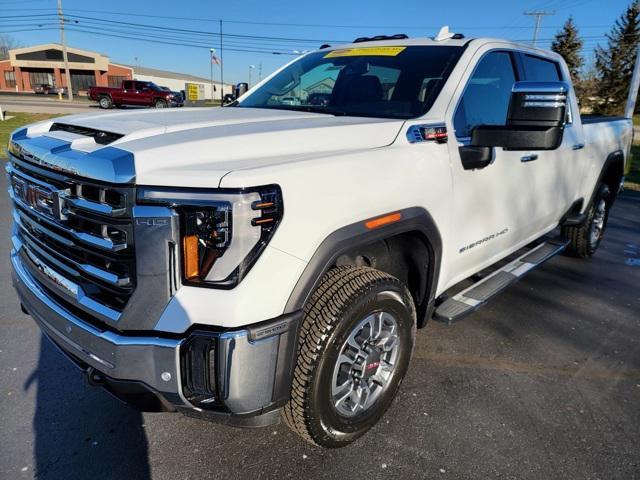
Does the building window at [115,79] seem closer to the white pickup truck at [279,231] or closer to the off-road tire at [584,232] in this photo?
the off-road tire at [584,232]

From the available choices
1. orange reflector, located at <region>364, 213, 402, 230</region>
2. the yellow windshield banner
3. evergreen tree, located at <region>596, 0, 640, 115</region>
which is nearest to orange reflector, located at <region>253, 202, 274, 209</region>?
orange reflector, located at <region>364, 213, 402, 230</region>

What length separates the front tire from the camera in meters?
2.01

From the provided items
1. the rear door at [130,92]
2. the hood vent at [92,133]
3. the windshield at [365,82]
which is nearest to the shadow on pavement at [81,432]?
the hood vent at [92,133]

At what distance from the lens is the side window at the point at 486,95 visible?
2871mm

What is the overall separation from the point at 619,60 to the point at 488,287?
50.7m

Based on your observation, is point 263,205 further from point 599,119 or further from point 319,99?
point 599,119

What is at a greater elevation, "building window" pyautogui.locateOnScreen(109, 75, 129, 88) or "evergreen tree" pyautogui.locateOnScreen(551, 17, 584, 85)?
"evergreen tree" pyautogui.locateOnScreen(551, 17, 584, 85)

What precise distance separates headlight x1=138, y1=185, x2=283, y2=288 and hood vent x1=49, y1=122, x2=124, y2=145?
1.54 feet

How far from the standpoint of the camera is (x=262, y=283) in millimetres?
1712

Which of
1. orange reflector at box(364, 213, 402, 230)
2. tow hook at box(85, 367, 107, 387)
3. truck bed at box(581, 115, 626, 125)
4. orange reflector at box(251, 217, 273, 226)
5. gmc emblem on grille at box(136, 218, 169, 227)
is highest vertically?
truck bed at box(581, 115, 626, 125)

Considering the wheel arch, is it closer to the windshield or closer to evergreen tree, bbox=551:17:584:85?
the windshield

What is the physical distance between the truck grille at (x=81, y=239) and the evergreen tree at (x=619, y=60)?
4704cm

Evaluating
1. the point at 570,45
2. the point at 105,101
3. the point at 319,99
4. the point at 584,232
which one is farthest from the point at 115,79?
the point at 319,99

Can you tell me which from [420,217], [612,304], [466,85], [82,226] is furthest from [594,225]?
[82,226]
